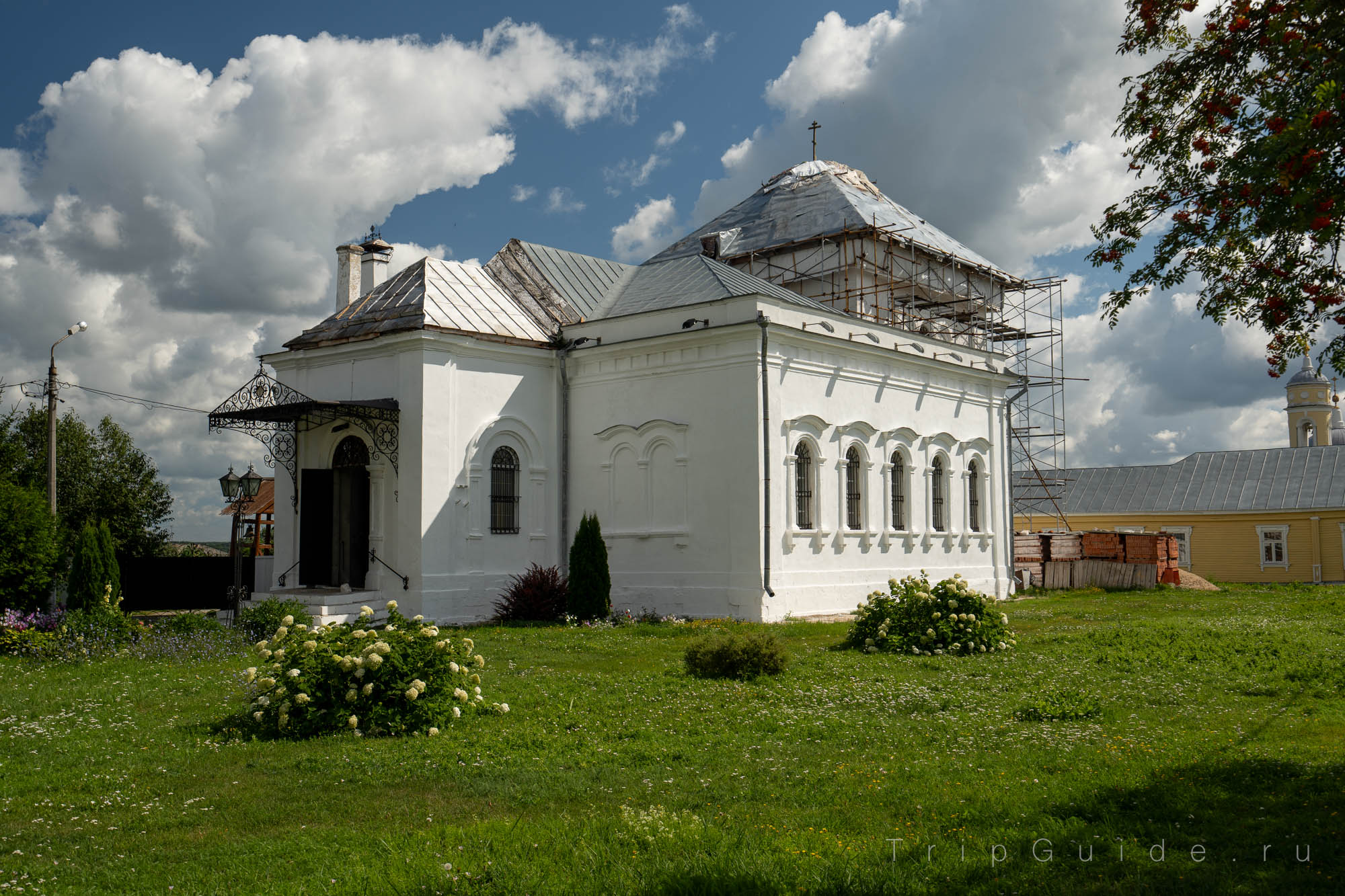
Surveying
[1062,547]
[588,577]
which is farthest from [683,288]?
[1062,547]

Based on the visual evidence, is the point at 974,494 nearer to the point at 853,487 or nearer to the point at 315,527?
the point at 853,487

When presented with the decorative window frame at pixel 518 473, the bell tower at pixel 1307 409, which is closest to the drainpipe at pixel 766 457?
the decorative window frame at pixel 518 473

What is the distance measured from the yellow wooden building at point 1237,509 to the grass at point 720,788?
1271 inches

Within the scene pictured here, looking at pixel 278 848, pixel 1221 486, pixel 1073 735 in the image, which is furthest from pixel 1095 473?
pixel 278 848

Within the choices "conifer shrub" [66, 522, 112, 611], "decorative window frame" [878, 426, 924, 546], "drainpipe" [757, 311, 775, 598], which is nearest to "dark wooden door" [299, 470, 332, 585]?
"conifer shrub" [66, 522, 112, 611]

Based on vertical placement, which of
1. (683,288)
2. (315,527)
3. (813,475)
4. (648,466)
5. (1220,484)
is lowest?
(315,527)

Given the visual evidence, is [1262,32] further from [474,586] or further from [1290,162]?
[474,586]

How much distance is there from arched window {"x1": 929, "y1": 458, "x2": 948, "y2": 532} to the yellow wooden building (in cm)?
1670

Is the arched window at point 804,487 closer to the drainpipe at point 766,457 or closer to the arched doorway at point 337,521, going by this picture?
the drainpipe at point 766,457

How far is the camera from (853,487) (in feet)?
76.4

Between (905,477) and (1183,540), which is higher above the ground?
(905,477)

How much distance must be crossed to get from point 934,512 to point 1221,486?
25.9 m

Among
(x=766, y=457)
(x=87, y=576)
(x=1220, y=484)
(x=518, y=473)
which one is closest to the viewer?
(x=87, y=576)

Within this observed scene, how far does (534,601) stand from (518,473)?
3017mm
